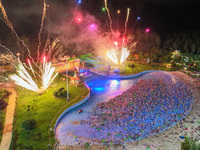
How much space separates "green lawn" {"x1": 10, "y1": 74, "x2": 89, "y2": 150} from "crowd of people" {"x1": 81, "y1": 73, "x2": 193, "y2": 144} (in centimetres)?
403

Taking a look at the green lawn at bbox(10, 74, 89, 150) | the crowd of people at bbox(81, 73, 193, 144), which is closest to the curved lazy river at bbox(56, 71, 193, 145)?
the crowd of people at bbox(81, 73, 193, 144)

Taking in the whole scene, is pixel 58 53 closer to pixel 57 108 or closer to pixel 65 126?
pixel 57 108

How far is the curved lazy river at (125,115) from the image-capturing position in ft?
47.1

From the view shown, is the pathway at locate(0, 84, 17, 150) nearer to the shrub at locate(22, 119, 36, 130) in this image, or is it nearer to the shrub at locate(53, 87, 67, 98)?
the shrub at locate(22, 119, 36, 130)

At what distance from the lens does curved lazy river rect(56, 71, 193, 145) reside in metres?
14.3

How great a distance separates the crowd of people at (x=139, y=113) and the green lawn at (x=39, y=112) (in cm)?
403

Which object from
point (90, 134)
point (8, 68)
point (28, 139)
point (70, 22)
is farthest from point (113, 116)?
point (70, 22)

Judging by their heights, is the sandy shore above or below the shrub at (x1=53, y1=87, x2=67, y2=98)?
below

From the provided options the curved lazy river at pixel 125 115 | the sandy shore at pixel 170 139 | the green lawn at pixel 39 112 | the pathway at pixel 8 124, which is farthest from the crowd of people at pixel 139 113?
the pathway at pixel 8 124

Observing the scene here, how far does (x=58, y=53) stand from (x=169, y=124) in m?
32.0

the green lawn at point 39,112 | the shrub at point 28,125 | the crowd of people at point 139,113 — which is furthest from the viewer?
the crowd of people at point 139,113

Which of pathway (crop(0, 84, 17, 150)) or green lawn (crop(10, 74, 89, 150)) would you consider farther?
green lawn (crop(10, 74, 89, 150))

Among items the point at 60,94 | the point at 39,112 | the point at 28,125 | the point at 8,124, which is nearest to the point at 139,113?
the point at 60,94

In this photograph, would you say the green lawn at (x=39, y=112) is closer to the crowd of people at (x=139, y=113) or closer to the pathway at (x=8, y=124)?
the pathway at (x=8, y=124)
